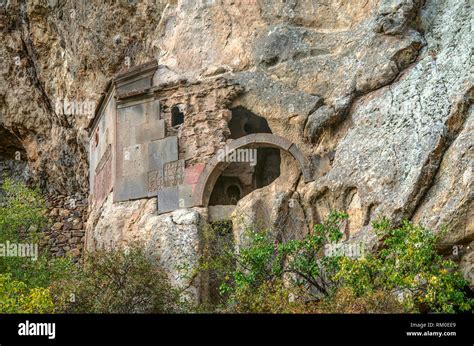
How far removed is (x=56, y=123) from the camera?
102 feet

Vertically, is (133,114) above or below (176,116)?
above

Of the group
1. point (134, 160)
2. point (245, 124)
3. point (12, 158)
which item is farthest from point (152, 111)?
point (12, 158)

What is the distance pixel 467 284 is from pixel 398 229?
61.6 inches

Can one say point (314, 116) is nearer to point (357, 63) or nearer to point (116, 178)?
point (357, 63)

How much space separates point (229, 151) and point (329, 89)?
256 centimetres

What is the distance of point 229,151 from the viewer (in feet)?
76.1

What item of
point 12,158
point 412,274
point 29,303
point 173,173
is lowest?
point 412,274

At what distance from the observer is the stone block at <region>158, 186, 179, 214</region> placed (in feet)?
76.5

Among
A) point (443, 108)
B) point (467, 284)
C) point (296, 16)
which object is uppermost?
point (296, 16)

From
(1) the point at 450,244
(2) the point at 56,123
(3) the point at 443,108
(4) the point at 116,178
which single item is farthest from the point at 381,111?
(2) the point at 56,123

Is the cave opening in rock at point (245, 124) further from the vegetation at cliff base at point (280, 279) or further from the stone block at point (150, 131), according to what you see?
the vegetation at cliff base at point (280, 279)

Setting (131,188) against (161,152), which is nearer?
(161,152)

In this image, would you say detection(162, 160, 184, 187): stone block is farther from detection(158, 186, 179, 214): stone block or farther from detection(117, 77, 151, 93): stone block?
detection(117, 77, 151, 93): stone block

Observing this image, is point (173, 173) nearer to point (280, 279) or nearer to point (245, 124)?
point (245, 124)
